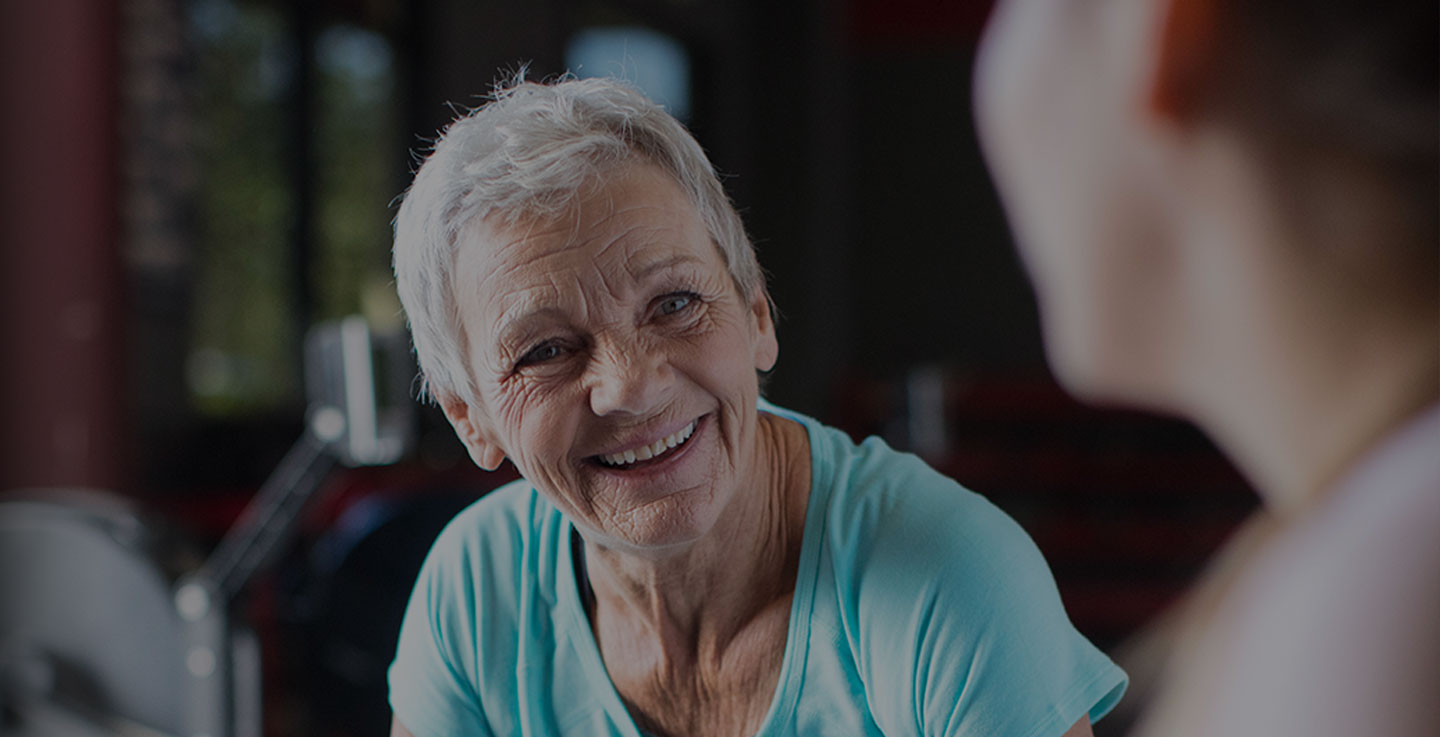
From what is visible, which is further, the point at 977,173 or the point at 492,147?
the point at 977,173

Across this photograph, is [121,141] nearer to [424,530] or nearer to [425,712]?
[424,530]

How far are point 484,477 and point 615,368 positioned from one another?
4.87 ft

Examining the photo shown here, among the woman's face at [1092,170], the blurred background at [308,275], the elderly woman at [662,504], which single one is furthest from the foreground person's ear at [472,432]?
the woman's face at [1092,170]

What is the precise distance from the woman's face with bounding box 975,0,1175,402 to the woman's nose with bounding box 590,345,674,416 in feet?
1.26

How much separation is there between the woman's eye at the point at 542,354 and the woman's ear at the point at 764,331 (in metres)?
0.11

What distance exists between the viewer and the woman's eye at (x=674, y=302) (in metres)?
0.65

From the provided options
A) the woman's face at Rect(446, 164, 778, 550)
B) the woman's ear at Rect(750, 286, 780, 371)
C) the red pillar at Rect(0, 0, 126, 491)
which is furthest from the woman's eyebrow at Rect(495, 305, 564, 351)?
the red pillar at Rect(0, 0, 126, 491)

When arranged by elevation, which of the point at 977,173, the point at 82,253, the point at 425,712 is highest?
the point at 425,712

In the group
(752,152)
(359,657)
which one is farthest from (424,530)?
(752,152)

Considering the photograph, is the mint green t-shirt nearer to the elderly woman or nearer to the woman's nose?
the elderly woman

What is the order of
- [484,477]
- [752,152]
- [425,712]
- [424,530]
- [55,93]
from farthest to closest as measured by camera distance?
[752,152] → [484,477] → [55,93] → [424,530] → [425,712]

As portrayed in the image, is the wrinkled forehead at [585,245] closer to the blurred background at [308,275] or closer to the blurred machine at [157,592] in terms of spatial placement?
the blurred background at [308,275]

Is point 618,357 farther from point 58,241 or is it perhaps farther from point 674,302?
point 58,241

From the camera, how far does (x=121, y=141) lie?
6.40 feet
